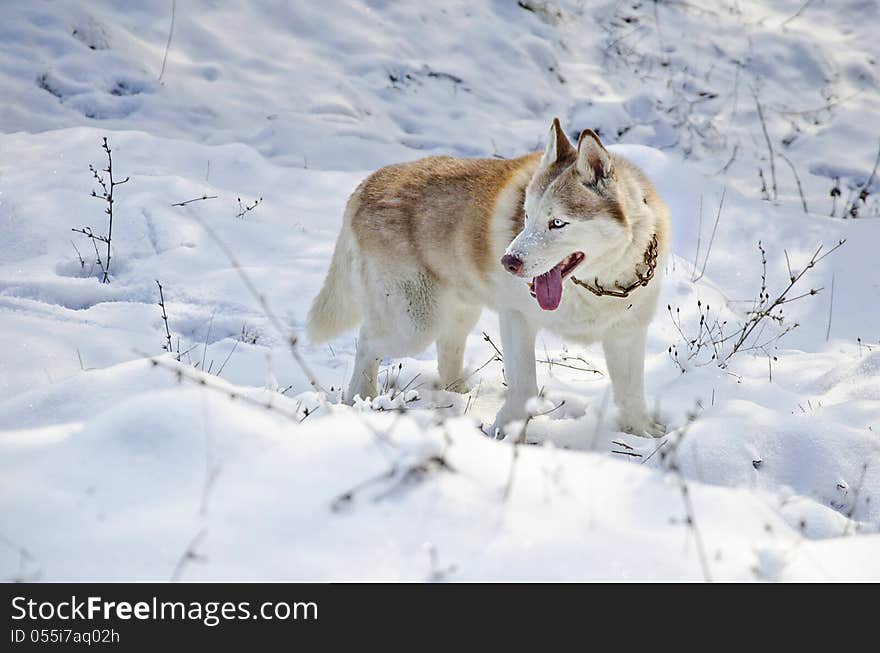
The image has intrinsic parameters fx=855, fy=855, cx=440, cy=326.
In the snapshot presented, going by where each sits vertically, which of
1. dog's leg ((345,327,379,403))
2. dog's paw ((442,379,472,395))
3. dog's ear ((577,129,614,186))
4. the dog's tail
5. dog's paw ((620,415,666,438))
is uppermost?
dog's ear ((577,129,614,186))

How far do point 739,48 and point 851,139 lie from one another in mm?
2162

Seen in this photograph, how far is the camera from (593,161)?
360 centimetres

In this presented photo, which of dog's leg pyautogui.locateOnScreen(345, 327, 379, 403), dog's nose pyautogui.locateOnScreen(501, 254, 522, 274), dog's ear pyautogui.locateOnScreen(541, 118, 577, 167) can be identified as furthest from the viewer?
dog's leg pyautogui.locateOnScreen(345, 327, 379, 403)

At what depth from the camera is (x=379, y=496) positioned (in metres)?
1.91

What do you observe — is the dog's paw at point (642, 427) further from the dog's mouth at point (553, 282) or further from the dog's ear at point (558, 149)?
the dog's ear at point (558, 149)

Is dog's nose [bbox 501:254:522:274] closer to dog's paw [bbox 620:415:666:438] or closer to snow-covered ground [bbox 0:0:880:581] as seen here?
snow-covered ground [bbox 0:0:880:581]

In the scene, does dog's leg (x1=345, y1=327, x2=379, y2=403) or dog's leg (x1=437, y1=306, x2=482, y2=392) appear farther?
dog's leg (x1=437, y1=306, x2=482, y2=392)

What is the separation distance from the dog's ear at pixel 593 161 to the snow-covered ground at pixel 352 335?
3.47ft

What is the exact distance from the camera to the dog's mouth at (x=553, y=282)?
3635 mm

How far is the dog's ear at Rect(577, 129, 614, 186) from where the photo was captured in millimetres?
3525

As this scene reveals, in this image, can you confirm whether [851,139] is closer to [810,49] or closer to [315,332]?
[810,49]

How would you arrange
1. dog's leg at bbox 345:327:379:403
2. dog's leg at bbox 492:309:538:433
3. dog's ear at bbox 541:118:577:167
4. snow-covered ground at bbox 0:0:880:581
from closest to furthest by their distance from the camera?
snow-covered ground at bbox 0:0:880:581 < dog's ear at bbox 541:118:577:167 < dog's leg at bbox 492:309:538:433 < dog's leg at bbox 345:327:379:403

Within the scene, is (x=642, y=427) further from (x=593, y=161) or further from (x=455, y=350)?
(x=593, y=161)

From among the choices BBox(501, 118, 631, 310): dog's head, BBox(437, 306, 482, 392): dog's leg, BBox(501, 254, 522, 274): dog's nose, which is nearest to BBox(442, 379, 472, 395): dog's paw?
BBox(437, 306, 482, 392): dog's leg
